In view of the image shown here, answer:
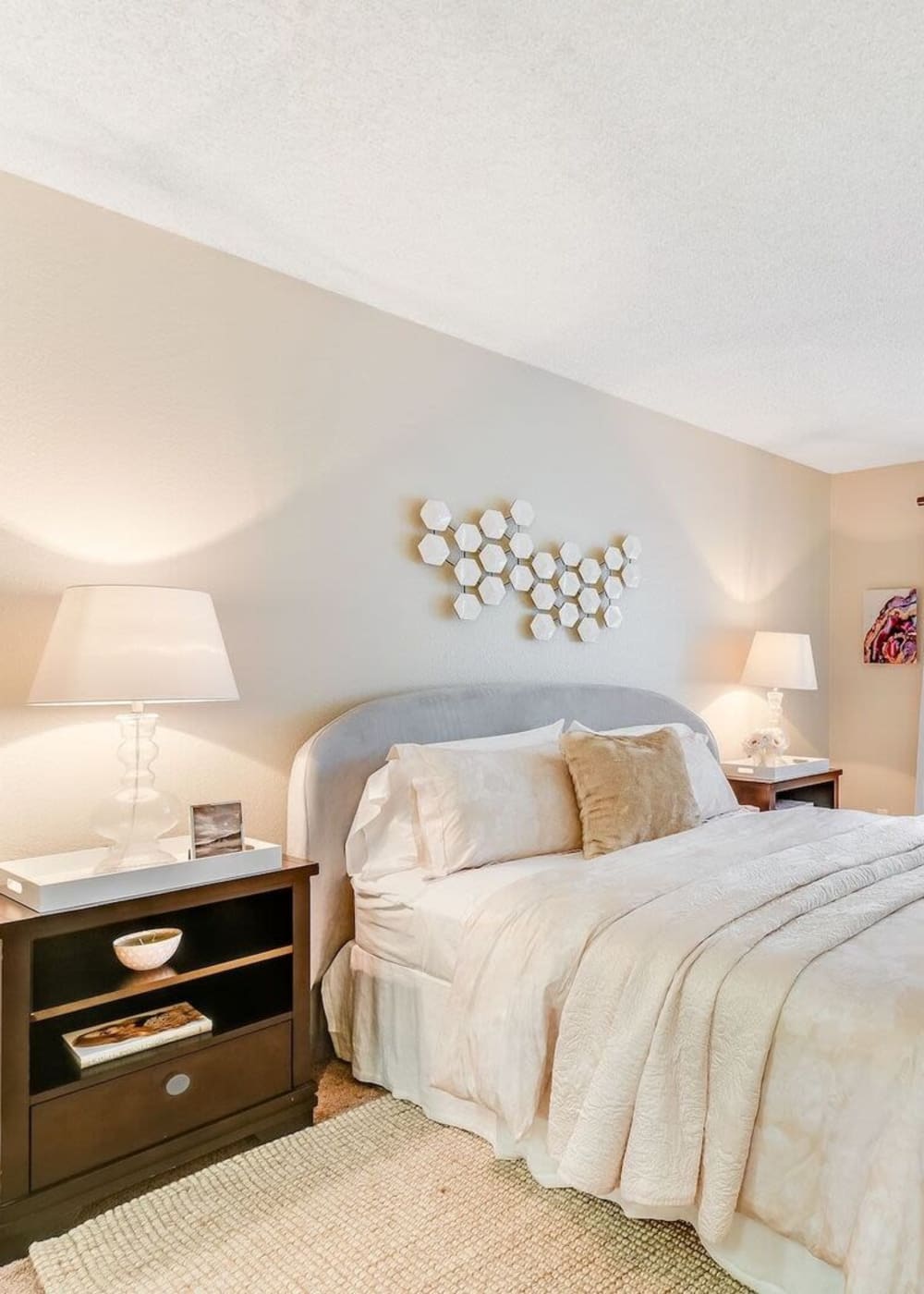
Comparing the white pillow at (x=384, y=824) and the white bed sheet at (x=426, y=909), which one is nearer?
the white bed sheet at (x=426, y=909)

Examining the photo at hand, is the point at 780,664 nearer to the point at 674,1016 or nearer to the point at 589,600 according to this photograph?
the point at 589,600

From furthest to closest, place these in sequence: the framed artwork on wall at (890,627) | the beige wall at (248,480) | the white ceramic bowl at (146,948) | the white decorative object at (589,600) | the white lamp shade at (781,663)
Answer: the framed artwork on wall at (890,627) < the white lamp shade at (781,663) < the white decorative object at (589,600) < the beige wall at (248,480) < the white ceramic bowl at (146,948)

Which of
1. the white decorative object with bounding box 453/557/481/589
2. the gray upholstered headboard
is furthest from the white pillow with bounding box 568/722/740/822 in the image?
the white decorative object with bounding box 453/557/481/589

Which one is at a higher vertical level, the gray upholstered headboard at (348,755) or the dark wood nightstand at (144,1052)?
the gray upholstered headboard at (348,755)

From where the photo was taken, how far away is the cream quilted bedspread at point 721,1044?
1571 mm

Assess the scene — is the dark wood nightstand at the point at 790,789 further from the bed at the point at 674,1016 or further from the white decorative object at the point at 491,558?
the white decorative object at the point at 491,558

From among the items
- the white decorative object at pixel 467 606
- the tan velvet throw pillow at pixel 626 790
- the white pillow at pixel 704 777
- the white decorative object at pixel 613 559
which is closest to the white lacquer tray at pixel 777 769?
the white pillow at pixel 704 777

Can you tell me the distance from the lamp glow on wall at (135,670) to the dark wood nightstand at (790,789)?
2751mm

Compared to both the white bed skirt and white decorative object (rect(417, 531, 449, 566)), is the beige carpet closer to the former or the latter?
the white bed skirt

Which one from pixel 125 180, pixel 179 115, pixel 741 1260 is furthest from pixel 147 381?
pixel 741 1260

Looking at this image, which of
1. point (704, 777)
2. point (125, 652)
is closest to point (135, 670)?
point (125, 652)

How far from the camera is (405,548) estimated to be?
3205 mm

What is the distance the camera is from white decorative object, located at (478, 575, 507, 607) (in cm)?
342

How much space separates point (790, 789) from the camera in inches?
171
